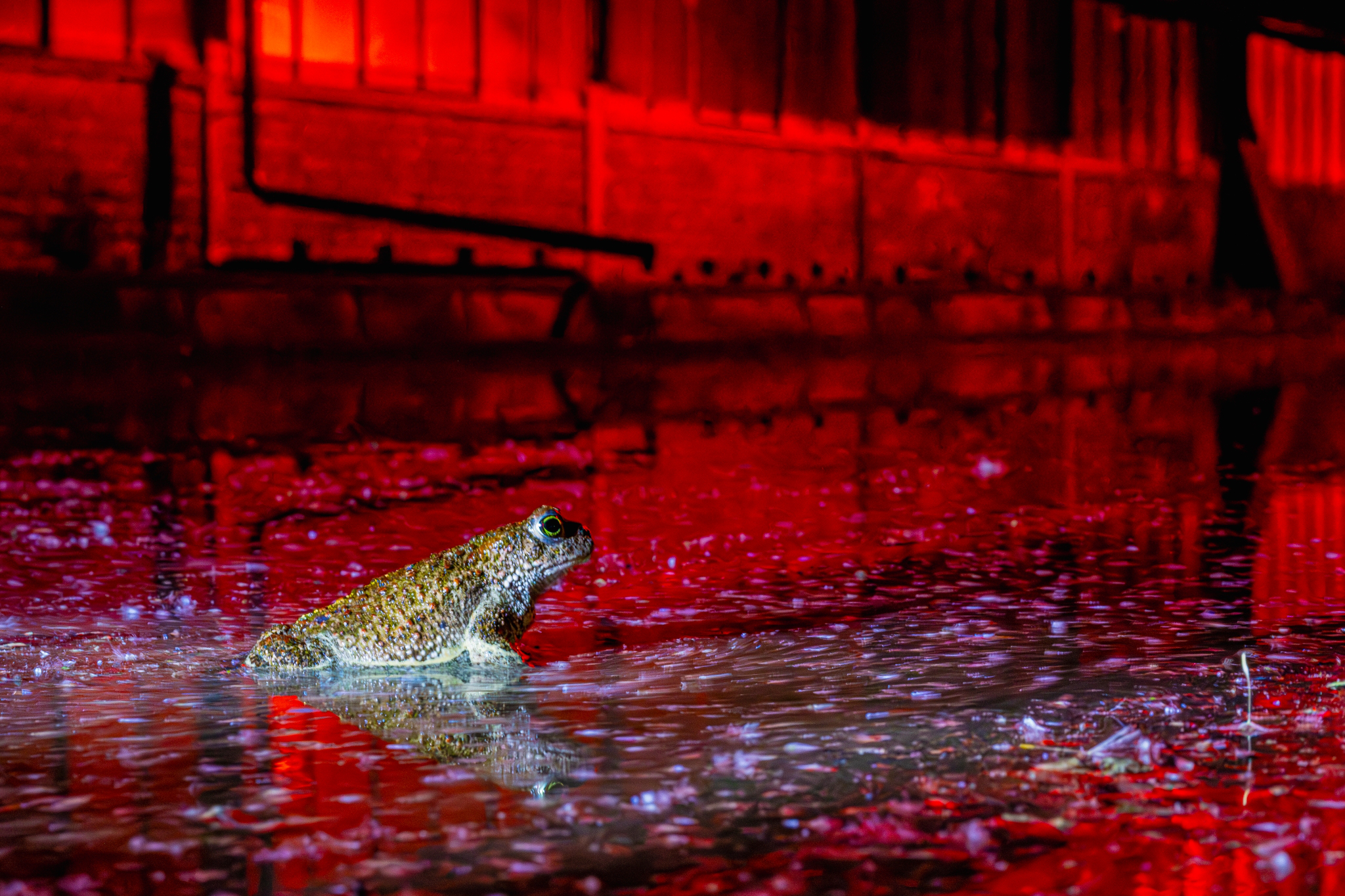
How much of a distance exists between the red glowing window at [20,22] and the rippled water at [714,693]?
4.16 meters

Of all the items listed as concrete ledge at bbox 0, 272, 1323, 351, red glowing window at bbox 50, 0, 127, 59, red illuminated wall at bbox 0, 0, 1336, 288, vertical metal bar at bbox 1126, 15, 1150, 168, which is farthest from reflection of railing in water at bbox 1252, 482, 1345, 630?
vertical metal bar at bbox 1126, 15, 1150, 168

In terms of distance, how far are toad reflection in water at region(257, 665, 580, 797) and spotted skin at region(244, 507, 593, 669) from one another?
7cm

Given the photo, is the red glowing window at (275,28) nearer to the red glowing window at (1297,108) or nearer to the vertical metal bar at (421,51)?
the vertical metal bar at (421,51)

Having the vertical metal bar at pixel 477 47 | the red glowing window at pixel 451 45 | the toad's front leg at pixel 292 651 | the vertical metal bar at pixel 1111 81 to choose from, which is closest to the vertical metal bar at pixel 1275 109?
the vertical metal bar at pixel 1111 81

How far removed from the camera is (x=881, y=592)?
4555mm

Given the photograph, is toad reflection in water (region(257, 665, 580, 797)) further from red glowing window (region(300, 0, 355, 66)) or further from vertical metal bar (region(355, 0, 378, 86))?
vertical metal bar (region(355, 0, 378, 86))

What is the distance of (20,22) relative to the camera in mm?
10672

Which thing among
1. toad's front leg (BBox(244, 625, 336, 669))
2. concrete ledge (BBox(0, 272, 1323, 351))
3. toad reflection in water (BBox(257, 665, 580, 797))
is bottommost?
toad reflection in water (BBox(257, 665, 580, 797))

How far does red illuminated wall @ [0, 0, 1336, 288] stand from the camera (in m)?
11.3

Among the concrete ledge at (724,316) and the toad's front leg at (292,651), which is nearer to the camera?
the toad's front leg at (292,651)

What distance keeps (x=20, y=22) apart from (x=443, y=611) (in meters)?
8.75

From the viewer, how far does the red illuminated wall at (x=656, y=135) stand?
11258 millimetres

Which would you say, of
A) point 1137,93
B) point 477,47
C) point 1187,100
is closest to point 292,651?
point 477,47

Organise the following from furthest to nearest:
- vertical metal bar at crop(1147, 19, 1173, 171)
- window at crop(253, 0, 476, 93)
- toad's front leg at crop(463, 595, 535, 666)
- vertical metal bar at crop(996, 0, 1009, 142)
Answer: vertical metal bar at crop(1147, 19, 1173, 171), vertical metal bar at crop(996, 0, 1009, 142), window at crop(253, 0, 476, 93), toad's front leg at crop(463, 595, 535, 666)
